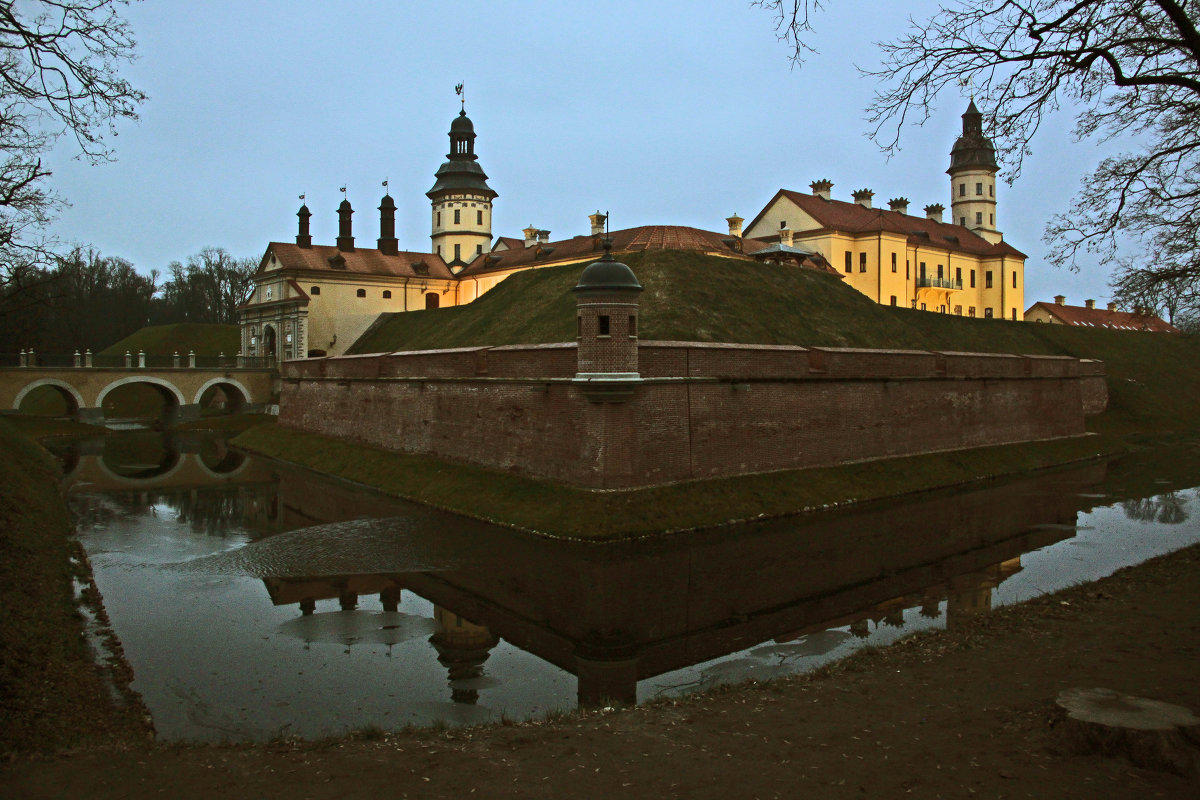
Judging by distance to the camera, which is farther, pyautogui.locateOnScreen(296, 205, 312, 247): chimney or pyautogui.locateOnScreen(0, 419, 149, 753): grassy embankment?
pyautogui.locateOnScreen(296, 205, 312, 247): chimney

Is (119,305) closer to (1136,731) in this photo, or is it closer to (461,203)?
(461,203)

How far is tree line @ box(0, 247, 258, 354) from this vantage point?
4694 centimetres

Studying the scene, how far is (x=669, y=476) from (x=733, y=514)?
58.9 inches

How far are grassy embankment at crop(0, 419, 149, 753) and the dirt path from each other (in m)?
0.98

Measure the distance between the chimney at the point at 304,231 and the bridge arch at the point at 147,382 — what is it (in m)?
12.3

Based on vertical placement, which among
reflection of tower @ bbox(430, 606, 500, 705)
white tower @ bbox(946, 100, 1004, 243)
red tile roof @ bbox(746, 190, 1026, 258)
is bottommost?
reflection of tower @ bbox(430, 606, 500, 705)

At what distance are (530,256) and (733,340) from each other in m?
23.8

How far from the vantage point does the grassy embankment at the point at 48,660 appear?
6.79 m

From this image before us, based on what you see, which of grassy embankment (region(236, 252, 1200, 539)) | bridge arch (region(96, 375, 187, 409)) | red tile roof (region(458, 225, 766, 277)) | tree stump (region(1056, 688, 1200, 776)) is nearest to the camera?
tree stump (region(1056, 688, 1200, 776))

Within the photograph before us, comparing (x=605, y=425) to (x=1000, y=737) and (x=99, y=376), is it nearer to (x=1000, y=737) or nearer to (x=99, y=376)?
(x=1000, y=737)

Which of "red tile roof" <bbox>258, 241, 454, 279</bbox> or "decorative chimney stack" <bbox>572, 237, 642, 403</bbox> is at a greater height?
"red tile roof" <bbox>258, 241, 454, 279</bbox>

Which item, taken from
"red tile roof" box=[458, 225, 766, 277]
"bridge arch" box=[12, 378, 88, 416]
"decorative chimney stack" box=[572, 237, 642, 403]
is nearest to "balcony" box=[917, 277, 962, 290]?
"red tile roof" box=[458, 225, 766, 277]

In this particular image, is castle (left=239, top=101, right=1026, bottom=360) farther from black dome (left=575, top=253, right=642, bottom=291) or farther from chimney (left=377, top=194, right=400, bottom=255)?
black dome (left=575, top=253, right=642, bottom=291)

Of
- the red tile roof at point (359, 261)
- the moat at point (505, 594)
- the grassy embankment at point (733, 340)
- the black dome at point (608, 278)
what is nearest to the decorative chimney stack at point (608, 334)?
the black dome at point (608, 278)
